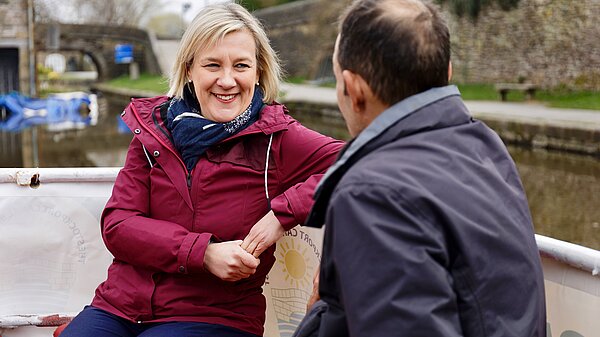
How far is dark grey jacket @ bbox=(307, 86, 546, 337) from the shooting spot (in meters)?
1.07

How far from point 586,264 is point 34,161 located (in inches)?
391

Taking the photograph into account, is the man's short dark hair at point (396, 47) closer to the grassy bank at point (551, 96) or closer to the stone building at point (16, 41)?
the grassy bank at point (551, 96)

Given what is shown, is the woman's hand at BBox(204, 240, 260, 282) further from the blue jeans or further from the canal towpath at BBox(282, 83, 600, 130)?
the canal towpath at BBox(282, 83, 600, 130)

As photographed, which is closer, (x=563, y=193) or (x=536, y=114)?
(x=563, y=193)

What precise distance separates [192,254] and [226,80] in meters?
0.44

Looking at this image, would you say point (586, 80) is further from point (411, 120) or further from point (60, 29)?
point (60, 29)

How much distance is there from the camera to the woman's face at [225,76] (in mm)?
1962

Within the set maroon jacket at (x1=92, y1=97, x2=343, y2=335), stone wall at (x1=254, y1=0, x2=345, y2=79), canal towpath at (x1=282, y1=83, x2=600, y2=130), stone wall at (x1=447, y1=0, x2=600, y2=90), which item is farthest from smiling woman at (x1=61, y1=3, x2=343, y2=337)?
stone wall at (x1=254, y1=0, x2=345, y2=79)

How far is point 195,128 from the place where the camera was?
1.91 meters

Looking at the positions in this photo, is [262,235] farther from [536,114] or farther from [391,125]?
[536,114]

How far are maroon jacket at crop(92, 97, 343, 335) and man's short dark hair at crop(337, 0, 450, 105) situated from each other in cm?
70

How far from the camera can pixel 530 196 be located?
742 centimetres

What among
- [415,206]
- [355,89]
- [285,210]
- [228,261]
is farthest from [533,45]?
[415,206]

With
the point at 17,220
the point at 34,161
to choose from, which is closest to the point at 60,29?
the point at 34,161
